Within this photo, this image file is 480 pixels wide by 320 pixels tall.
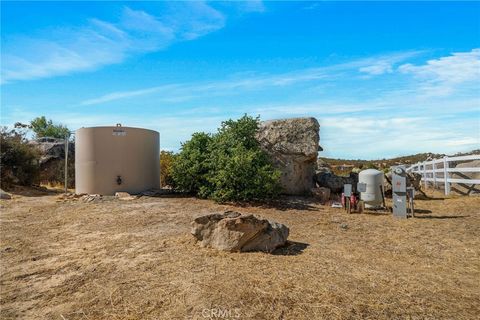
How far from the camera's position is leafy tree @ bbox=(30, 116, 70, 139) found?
113ft

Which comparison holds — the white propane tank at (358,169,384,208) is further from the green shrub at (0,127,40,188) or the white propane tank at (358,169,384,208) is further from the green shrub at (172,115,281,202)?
the green shrub at (0,127,40,188)

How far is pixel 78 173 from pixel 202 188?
500 cm

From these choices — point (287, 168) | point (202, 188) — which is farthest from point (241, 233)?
point (287, 168)

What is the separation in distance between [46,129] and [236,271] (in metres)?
36.6

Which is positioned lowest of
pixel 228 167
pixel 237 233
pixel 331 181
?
pixel 237 233

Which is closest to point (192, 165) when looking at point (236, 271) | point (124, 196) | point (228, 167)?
point (228, 167)

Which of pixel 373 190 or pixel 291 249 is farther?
pixel 373 190

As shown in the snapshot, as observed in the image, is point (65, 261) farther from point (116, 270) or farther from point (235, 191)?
point (235, 191)

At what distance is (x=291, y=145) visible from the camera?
13305mm

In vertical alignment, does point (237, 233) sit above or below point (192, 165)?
below

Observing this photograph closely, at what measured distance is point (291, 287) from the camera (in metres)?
4.52
